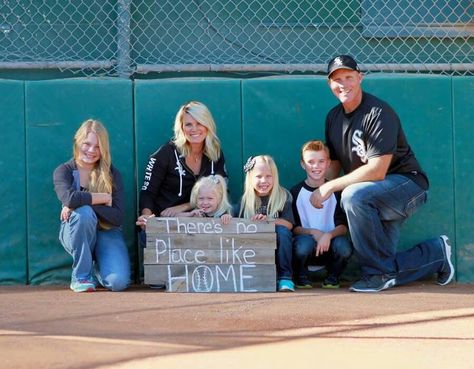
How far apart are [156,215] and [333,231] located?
1198 millimetres

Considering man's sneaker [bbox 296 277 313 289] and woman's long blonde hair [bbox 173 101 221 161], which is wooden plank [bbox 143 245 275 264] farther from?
woman's long blonde hair [bbox 173 101 221 161]

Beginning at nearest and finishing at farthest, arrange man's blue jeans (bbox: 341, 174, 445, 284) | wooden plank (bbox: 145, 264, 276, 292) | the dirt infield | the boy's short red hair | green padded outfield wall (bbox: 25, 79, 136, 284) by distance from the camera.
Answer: the dirt infield → man's blue jeans (bbox: 341, 174, 445, 284) → wooden plank (bbox: 145, 264, 276, 292) → the boy's short red hair → green padded outfield wall (bbox: 25, 79, 136, 284)

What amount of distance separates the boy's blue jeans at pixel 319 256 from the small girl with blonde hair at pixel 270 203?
73 millimetres

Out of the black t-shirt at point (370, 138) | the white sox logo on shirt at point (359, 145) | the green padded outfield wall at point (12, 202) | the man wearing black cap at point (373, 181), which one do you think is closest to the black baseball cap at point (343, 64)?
the man wearing black cap at point (373, 181)

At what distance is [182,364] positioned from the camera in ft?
14.2

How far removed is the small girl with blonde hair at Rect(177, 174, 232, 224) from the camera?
6.73 meters

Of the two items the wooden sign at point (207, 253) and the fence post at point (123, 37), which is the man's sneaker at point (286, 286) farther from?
the fence post at point (123, 37)

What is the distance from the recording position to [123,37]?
25.4 ft

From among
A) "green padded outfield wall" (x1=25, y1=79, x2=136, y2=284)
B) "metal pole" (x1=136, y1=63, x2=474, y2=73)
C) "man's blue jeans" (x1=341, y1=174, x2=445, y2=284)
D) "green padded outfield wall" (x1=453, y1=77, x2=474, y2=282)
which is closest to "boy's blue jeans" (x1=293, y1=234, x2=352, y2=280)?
"man's blue jeans" (x1=341, y1=174, x2=445, y2=284)

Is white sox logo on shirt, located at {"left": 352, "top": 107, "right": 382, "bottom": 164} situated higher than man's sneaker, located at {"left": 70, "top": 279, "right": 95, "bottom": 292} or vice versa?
white sox logo on shirt, located at {"left": 352, "top": 107, "right": 382, "bottom": 164}

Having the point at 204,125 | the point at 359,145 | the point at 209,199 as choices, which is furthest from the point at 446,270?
the point at 204,125

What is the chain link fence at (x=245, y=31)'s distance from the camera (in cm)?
838

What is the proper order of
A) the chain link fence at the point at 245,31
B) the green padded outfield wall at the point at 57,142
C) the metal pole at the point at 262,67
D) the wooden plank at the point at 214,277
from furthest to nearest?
1. the chain link fence at the point at 245,31
2. the metal pole at the point at 262,67
3. the green padded outfield wall at the point at 57,142
4. the wooden plank at the point at 214,277

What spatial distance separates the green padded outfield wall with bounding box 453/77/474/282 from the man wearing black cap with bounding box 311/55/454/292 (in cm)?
40
